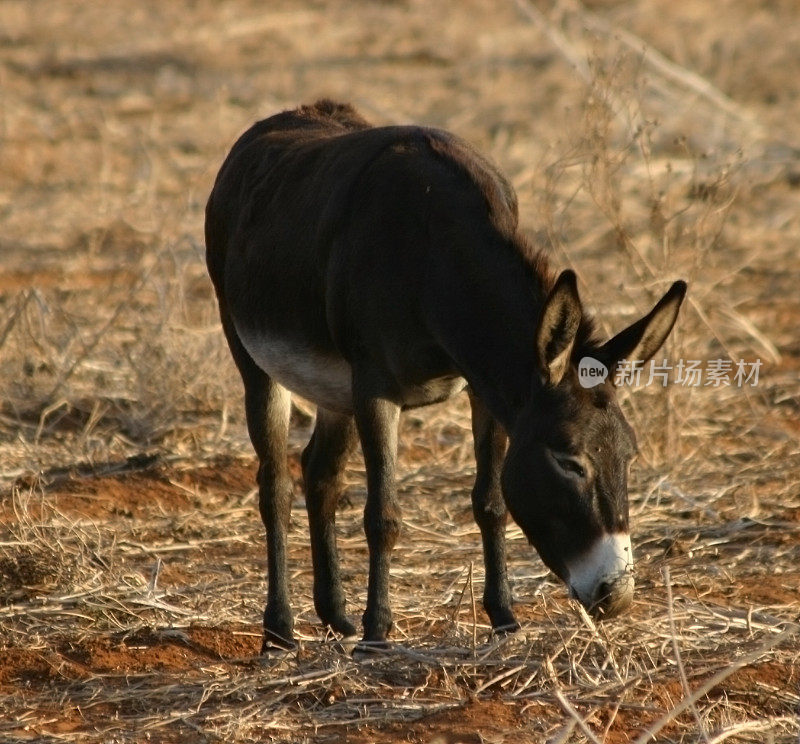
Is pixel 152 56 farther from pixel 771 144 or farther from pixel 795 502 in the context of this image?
pixel 795 502

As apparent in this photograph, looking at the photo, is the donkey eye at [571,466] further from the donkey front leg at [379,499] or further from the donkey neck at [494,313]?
the donkey front leg at [379,499]

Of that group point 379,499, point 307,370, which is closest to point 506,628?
point 379,499

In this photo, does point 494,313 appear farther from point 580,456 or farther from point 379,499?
point 379,499

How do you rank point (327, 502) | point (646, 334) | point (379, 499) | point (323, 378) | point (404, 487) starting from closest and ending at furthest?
point (646, 334)
point (379, 499)
point (323, 378)
point (327, 502)
point (404, 487)

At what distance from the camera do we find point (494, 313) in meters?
4.74

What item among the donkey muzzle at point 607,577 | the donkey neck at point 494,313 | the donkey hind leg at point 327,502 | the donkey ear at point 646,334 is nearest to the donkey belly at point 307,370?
the donkey hind leg at point 327,502

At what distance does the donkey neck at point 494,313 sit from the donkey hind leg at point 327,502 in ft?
3.53

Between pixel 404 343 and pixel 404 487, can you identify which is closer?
pixel 404 343

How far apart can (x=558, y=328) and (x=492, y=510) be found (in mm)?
1196

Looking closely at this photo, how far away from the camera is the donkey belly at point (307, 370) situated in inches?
214

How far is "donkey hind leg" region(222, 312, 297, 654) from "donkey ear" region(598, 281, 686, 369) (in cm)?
181

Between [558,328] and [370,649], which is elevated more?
[558,328]

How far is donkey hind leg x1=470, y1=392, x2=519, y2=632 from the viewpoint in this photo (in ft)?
17.6

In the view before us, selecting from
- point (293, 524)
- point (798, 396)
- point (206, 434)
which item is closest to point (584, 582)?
point (293, 524)
